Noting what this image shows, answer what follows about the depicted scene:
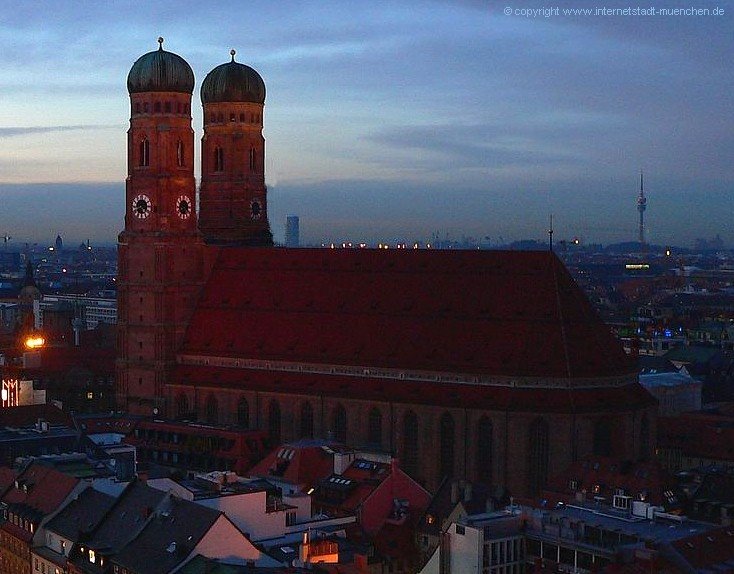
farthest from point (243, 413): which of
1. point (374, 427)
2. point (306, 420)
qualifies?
point (374, 427)

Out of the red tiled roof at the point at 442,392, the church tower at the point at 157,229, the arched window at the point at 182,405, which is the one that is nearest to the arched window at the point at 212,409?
the red tiled roof at the point at 442,392

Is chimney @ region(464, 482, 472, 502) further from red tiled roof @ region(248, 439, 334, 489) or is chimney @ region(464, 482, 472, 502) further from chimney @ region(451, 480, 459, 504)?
red tiled roof @ region(248, 439, 334, 489)

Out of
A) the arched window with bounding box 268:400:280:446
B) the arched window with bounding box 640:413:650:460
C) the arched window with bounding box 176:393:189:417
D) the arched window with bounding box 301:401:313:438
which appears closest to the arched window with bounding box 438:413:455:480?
the arched window with bounding box 301:401:313:438

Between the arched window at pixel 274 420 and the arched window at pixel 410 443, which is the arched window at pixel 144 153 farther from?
the arched window at pixel 410 443

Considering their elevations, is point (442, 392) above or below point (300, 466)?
above

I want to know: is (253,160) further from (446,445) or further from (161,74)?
(446,445)

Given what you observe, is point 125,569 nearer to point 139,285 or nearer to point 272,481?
point 272,481
